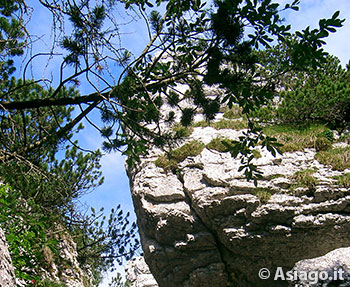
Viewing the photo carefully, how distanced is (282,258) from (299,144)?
3.31 m

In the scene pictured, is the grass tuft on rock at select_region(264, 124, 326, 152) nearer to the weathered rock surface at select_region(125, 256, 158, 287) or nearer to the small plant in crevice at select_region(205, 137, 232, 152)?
the small plant in crevice at select_region(205, 137, 232, 152)

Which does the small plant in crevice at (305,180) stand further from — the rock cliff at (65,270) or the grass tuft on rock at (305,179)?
the rock cliff at (65,270)

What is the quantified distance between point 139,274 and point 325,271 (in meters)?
12.5

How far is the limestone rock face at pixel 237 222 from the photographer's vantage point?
367 inches

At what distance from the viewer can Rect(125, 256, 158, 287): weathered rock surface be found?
18030 millimetres

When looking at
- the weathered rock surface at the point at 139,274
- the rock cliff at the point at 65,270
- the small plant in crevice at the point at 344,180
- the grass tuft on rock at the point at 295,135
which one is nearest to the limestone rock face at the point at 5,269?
the rock cliff at the point at 65,270

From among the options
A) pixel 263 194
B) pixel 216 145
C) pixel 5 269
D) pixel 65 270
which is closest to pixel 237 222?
pixel 263 194

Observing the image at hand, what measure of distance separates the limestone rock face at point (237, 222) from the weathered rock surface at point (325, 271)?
3.69ft

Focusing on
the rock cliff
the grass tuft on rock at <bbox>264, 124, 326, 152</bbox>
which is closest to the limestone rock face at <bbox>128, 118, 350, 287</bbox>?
the grass tuft on rock at <bbox>264, 124, 326, 152</bbox>

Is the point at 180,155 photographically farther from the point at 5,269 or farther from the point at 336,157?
the point at 5,269

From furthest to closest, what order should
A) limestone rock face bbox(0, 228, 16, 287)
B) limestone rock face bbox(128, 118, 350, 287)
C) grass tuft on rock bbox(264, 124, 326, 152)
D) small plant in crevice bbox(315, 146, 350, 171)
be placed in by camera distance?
grass tuft on rock bbox(264, 124, 326, 152) → small plant in crevice bbox(315, 146, 350, 171) → limestone rock face bbox(128, 118, 350, 287) → limestone rock face bbox(0, 228, 16, 287)

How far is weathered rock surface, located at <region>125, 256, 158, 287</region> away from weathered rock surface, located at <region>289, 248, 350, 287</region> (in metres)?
10.7

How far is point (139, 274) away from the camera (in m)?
18.8

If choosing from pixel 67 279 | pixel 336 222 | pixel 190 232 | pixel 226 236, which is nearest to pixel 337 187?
pixel 336 222
